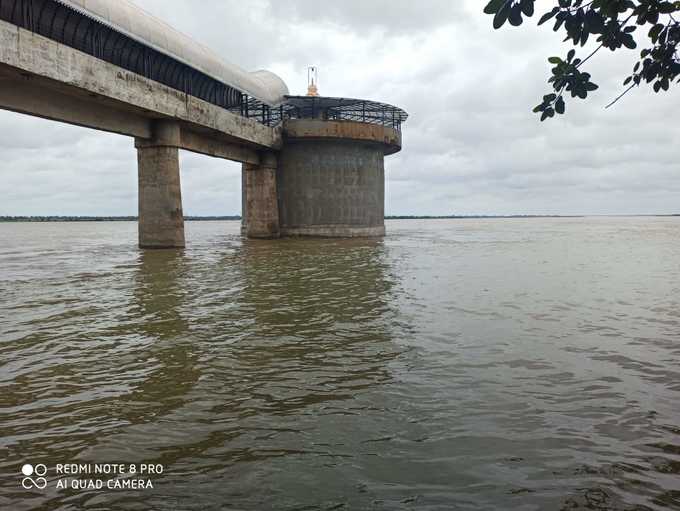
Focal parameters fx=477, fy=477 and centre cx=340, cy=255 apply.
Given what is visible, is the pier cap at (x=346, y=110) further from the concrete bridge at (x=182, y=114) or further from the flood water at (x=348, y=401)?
the flood water at (x=348, y=401)

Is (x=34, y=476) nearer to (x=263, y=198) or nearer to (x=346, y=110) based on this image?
(x=263, y=198)

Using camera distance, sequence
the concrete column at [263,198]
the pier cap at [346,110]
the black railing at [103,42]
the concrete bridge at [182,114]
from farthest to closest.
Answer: the pier cap at [346,110] < the concrete column at [263,198] < the black railing at [103,42] < the concrete bridge at [182,114]

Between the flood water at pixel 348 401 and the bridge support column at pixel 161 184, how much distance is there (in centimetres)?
1473

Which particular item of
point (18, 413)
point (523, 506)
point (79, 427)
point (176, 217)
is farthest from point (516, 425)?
point (176, 217)

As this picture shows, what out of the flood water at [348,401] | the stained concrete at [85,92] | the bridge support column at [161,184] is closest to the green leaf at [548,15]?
the flood water at [348,401]

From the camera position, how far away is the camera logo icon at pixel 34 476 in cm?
296

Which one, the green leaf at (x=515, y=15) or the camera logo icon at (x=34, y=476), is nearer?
the camera logo icon at (x=34, y=476)

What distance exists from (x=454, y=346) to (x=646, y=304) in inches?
219

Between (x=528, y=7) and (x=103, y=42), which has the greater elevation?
(x=103, y=42)

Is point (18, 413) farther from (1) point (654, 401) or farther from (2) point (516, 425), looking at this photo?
(1) point (654, 401)

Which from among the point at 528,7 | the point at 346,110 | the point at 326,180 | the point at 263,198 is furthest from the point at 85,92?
the point at 346,110

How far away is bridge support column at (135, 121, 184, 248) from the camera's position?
76.8ft

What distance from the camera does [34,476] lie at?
10.1 ft

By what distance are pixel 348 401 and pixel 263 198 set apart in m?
31.1
